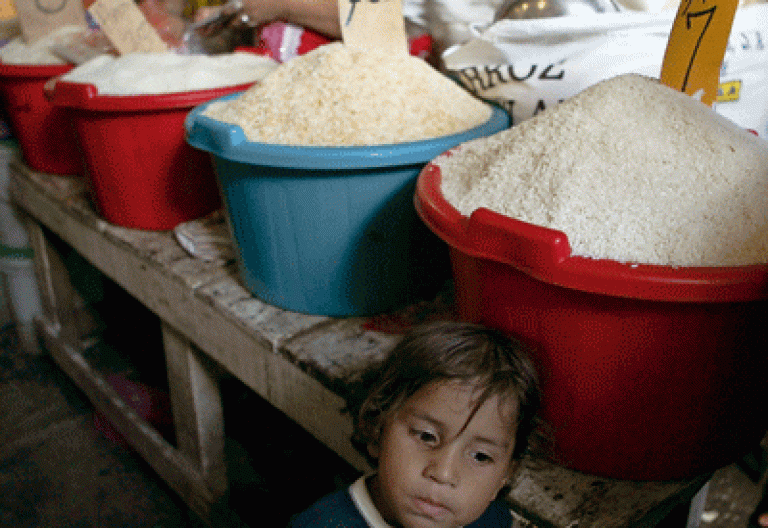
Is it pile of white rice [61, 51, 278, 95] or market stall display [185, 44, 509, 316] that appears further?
pile of white rice [61, 51, 278, 95]

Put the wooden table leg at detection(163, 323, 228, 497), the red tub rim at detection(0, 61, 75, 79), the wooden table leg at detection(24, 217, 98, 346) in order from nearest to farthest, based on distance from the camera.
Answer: the wooden table leg at detection(163, 323, 228, 497) < the red tub rim at detection(0, 61, 75, 79) < the wooden table leg at detection(24, 217, 98, 346)

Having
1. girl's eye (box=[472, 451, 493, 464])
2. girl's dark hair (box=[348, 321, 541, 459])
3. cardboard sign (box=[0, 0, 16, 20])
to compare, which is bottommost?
girl's eye (box=[472, 451, 493, 464])

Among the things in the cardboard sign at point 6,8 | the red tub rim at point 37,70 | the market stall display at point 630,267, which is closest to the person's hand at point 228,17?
the red tub rim at point 37,70

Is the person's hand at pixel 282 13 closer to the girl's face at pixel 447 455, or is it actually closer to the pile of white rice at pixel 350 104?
the pile of white rice at pixel 350 104

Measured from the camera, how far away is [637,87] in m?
→ 0.56

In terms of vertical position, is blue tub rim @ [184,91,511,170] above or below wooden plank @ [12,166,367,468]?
above

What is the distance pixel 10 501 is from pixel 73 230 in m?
0.64

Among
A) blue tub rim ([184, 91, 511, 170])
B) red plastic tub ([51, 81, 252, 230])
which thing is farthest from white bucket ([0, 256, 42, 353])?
blue tub rim ([184, 91, 511, 170])

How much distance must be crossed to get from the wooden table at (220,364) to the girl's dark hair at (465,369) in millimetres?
83

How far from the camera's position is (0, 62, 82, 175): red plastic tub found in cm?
124

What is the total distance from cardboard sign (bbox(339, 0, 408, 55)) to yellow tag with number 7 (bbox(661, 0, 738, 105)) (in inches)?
14.5

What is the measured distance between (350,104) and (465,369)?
373 mm

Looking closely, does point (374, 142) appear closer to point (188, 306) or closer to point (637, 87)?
point (637, 87)

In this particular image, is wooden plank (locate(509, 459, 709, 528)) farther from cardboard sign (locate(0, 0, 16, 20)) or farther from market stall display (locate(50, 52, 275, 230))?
cardboard sign (locate(0, 0, 16, 20))
